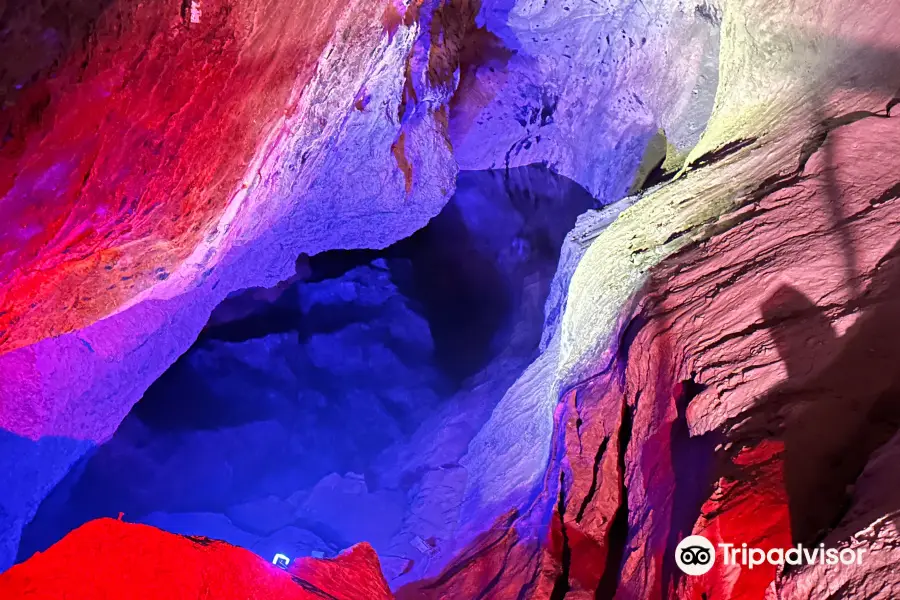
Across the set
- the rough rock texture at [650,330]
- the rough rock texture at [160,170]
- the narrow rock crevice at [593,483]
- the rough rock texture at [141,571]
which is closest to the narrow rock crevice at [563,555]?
the rough rock texture at [650,330]

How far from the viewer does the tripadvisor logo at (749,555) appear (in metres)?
1.65

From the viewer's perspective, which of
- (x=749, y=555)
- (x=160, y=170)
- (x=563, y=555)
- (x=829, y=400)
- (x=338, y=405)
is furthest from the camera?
(x=338, y=405)

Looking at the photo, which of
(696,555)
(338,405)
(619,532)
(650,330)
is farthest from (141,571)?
(338,405)

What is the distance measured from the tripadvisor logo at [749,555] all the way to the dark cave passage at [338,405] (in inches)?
102

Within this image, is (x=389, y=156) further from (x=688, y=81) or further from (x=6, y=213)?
(x=6, y=213)

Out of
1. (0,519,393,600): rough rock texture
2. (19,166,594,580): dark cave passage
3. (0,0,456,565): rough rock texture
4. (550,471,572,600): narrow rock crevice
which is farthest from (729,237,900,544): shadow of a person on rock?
(19,166,594,580): dark cave passage

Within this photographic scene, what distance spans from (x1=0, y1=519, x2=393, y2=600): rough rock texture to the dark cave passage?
2.17 meters

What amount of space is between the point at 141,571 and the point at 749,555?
7.11 ft

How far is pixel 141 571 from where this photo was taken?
2020 mm

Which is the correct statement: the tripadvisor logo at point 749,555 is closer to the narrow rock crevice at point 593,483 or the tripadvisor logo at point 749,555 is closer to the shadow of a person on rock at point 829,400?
the shadow of a person on rock at point 829,400

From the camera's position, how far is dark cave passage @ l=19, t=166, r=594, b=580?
597cm

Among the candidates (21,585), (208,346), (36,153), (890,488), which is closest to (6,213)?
(36,153)

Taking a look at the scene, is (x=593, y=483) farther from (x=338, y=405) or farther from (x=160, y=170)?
(x=338, y=405)

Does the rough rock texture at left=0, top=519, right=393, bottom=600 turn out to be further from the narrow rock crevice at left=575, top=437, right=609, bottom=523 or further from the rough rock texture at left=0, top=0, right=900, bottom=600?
the narrow rock crevice at left=575, top=437, right=609, bottom=523
